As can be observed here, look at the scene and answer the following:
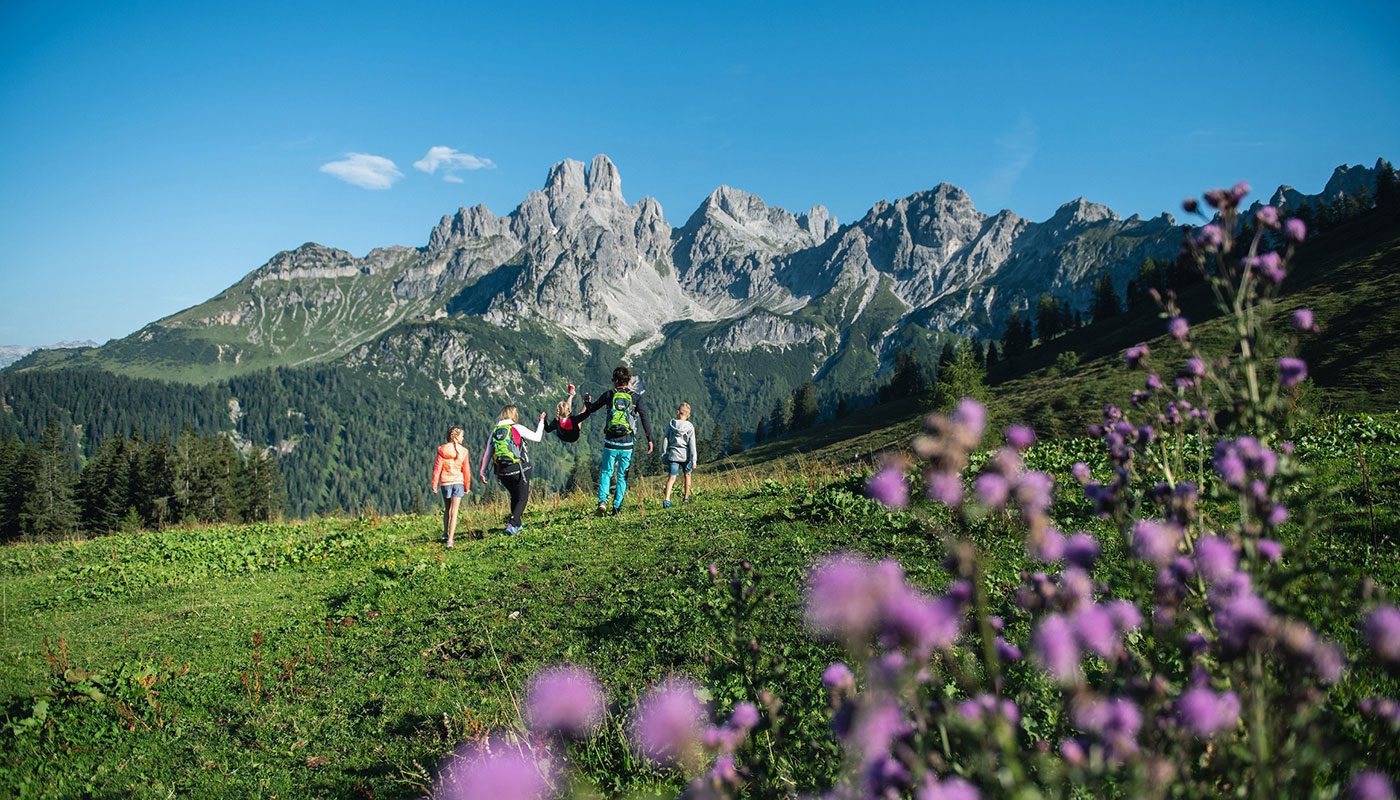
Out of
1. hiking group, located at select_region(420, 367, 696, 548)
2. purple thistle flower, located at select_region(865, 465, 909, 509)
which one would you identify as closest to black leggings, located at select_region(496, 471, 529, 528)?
hiking group, located at select_region(420, 367, 696, 548)

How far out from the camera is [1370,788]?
5.44 feet

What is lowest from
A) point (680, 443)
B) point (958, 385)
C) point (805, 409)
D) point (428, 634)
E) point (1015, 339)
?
point (428, 634)

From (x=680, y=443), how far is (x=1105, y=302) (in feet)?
389

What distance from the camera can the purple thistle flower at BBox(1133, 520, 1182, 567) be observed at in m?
2.16

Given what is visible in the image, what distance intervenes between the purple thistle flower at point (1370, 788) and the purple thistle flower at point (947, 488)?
1.17 metres

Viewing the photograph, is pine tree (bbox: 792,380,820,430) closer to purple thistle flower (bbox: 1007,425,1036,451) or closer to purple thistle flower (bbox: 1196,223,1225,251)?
purple thistle flower (bbox: 1196,223,1225,251)

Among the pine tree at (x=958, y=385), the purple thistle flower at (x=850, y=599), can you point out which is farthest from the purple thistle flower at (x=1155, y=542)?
the pine tree at (x=958, y=385)

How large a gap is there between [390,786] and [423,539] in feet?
33.8

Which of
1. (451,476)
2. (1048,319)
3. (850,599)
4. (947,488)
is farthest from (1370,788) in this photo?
(1048,319)

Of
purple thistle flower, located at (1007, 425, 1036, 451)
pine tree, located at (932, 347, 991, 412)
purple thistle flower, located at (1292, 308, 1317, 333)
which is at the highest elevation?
pine tree, located at (932, 347, 991, 412)

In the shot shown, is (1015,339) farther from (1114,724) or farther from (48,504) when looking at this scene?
(1114,724)

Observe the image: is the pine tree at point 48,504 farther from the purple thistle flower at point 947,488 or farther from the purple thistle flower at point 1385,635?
the purple thistle flower at point 1385,635

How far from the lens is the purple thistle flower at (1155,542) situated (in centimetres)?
216

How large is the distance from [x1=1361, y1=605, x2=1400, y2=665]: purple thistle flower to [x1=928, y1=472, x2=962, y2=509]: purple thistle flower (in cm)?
113
